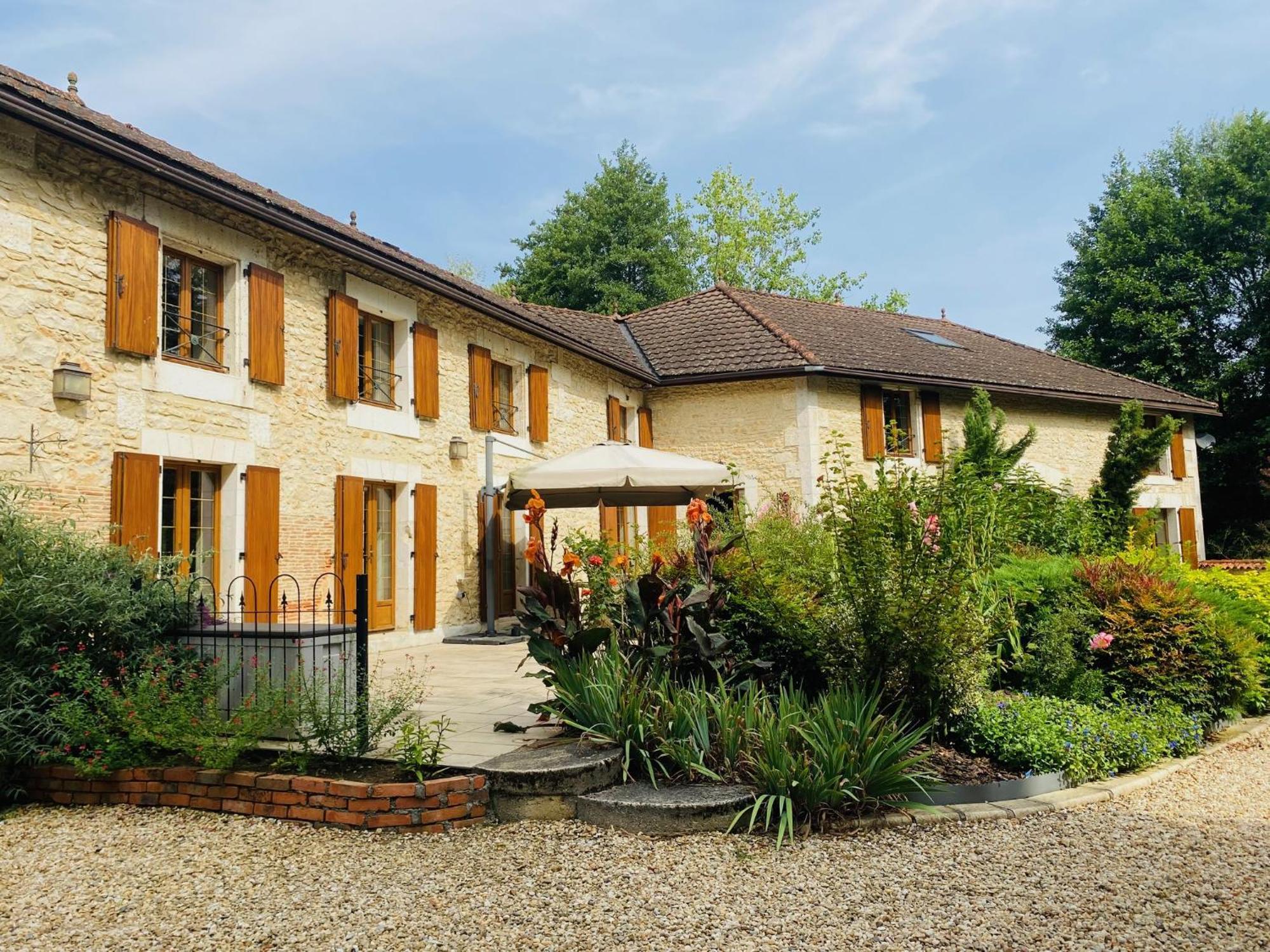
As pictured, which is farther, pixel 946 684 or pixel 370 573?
pixel 370 573

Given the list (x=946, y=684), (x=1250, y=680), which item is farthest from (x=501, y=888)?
(x=1250, y=680)

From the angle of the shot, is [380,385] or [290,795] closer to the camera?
[290,795]

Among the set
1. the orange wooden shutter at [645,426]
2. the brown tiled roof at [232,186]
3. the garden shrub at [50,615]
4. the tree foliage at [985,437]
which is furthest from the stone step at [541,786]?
the orange wooden shutter at [645,426]

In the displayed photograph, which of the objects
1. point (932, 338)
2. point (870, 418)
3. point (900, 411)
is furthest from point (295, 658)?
point (932, 338)

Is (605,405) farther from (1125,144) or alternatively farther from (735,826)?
(1125,144)

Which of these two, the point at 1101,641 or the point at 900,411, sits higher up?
the point at 900,411

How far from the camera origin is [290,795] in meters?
4.48

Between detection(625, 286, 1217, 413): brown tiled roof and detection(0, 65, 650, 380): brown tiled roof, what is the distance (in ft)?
8.80

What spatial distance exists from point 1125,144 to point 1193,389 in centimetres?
919

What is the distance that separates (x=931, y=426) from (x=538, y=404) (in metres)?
7.71

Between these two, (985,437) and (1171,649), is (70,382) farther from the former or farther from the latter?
(985,437)

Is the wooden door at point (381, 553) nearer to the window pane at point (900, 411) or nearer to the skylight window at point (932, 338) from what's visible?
the window pane at point (900, 411)

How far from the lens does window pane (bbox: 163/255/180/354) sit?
26.7 ft

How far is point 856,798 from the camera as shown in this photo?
4.45m
